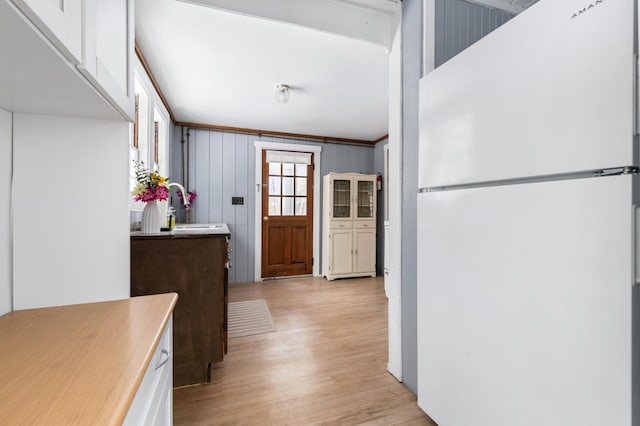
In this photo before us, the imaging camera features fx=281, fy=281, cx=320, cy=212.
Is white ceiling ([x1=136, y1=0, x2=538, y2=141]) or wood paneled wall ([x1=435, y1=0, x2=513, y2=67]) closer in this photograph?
wood paneled wall ([x1=435, y1=0, x2=513, y2=67])

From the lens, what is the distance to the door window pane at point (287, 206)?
14.9 feet

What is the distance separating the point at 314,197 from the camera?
4688mm

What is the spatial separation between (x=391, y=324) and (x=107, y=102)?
184 cm

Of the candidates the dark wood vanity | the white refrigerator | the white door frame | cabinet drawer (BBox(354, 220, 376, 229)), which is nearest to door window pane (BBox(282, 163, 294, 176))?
the white door frame

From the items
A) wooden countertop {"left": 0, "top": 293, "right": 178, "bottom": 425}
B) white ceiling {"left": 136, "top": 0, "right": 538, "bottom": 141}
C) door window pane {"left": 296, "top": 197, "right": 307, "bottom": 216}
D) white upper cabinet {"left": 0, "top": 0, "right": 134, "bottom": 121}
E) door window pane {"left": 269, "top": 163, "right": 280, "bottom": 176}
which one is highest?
white ceiling {"left": 136, "top": 0, "right": 538, "bottom": 141}

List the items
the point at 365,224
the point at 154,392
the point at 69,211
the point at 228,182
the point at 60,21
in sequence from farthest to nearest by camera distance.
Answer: the point at 365,224 → the point at 228,182 → the point at 69,211 → the point at 154,392 → the point at 60,21

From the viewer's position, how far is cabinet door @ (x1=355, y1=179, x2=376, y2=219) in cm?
464

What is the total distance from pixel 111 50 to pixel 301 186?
3740 millimetres

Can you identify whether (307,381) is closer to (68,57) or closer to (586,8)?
(68,57)

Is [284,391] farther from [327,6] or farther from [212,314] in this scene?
[327,6]

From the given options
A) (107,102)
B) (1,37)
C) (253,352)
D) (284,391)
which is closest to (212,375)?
(253,352)

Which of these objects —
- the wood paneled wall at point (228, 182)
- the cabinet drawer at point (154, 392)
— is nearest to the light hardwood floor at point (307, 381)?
the cabinet drawer at point (154, 392)

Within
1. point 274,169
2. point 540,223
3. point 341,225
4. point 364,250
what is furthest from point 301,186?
point 540,223

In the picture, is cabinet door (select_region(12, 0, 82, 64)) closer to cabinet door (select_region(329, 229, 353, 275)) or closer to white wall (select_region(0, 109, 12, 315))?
white wall (select_region(0, 109, 12, 315))
